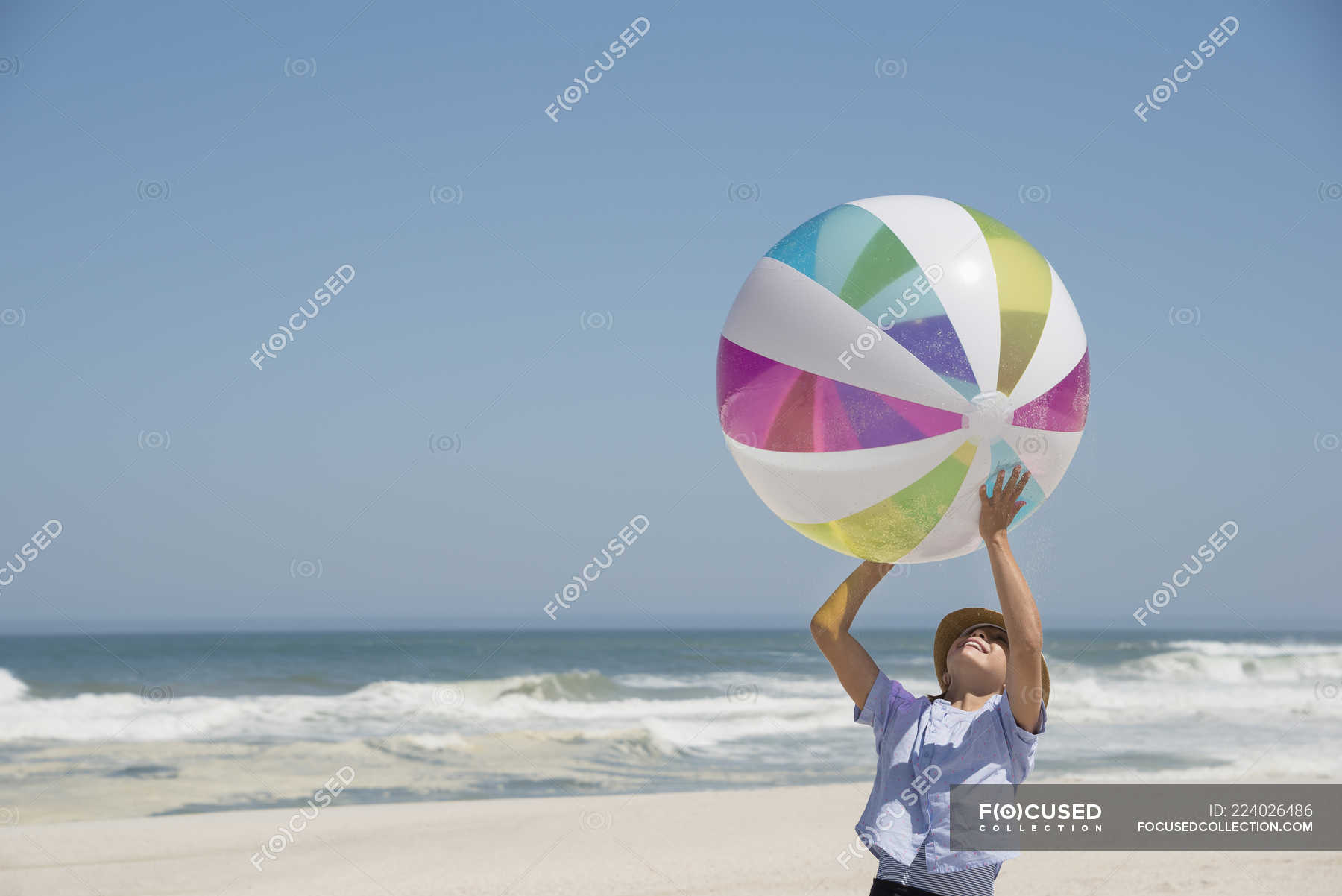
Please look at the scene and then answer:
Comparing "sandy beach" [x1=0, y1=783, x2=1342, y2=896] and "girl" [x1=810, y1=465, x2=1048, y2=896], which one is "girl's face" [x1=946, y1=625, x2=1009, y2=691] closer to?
"girl" [x1=810, y1=465, x2=1048, y2=896]

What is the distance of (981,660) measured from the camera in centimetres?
297

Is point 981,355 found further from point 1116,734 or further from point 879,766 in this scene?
point 1116,734

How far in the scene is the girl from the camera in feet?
8.91

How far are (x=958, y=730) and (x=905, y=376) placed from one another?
952 mm

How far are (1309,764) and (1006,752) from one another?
13.8 metres

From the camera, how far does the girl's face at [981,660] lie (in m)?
2.97

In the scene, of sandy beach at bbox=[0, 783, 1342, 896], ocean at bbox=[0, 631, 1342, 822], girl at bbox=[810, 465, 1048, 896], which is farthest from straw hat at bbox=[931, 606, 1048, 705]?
ocean at bbox=[0, 631, 1342, 822]

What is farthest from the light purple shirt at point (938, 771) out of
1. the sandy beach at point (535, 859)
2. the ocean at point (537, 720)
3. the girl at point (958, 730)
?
the ocean at point (537, 720)

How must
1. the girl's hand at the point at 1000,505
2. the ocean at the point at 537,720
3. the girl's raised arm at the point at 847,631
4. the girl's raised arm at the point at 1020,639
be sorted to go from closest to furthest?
the girl's raised arm at the point at 1020,639 → the girl's hand at the point at 1000,505 → the girl's raised arm at the point at 847,631 → the ocean at the point at 537,720

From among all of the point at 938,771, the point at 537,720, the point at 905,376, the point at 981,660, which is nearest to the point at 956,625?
the point at 981,660

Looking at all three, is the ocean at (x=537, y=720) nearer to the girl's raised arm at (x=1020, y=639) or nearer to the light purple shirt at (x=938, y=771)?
the light purple shirt at (x=938, y=771)

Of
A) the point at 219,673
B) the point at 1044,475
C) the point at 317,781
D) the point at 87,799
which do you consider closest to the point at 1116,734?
the point at 317,781

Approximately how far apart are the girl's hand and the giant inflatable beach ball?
0.03 meters

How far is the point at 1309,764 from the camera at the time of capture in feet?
45.6
